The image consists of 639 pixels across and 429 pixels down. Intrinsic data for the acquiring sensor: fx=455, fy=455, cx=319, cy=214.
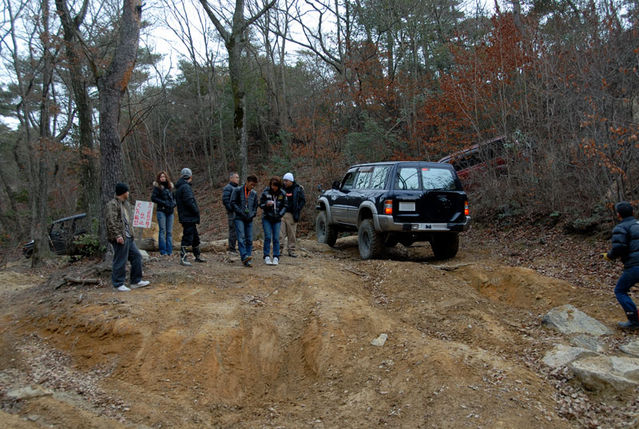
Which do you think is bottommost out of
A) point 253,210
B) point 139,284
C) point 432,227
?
point 139,284

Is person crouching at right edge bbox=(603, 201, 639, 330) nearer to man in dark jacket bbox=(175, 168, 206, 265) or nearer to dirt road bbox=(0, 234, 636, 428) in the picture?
dirt road bbox=(0, 234, 636, 428)

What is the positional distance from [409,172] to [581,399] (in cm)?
535

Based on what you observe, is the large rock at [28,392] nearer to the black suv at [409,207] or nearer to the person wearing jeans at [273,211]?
the person wearing jeans at [273,211]

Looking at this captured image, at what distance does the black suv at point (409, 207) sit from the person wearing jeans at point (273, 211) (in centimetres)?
189

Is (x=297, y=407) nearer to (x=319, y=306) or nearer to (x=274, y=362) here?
(x=274, y=362)

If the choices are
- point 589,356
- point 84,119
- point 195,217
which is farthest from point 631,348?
point 84,119

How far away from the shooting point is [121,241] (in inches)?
255

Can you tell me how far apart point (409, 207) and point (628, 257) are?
384 centimetres

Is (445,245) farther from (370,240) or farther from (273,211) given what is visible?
(273,211)

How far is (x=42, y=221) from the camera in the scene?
1410cm

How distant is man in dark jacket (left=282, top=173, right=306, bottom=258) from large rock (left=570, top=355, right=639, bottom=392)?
539cm

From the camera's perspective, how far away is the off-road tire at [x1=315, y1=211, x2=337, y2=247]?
11.6 meters

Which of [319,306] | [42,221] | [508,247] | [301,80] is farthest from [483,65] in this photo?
[301,80]

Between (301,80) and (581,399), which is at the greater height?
(301,80)
